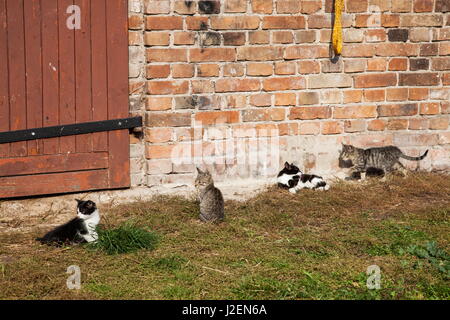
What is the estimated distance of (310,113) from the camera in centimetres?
746

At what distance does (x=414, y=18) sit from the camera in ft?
24.9

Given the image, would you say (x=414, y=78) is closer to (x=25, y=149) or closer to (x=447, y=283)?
(x=447, y=283)

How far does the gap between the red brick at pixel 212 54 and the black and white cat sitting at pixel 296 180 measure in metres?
1.35

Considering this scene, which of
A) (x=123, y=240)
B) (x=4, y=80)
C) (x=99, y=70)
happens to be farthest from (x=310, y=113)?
(x=4, y=80)

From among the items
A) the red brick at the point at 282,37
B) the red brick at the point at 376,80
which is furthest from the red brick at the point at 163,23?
the red brick at the point at 376,80

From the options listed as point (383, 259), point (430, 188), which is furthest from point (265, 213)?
point (430, 188)

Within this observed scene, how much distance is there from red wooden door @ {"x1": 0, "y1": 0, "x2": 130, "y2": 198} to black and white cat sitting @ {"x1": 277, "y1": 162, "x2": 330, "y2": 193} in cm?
176

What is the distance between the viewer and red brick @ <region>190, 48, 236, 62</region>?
23.0ft

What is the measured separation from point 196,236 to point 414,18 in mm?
3775

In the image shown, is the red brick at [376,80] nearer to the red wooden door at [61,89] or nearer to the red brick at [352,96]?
the red brick at [352,96]

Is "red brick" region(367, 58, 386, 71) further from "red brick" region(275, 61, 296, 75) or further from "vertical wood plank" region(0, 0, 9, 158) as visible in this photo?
"vertical wood plank" region(0, 0, 9, 158)

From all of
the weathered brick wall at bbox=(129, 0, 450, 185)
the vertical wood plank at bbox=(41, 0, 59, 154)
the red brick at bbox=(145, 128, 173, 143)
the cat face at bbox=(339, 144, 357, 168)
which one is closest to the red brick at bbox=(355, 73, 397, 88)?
the weathered brick wall at bbox=(129, 0, 450, 185)

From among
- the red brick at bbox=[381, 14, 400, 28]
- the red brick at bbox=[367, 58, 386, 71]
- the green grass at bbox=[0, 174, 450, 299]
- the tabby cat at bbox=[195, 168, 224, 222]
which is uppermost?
the red brick at bbox=[381, 14, 400, 28]

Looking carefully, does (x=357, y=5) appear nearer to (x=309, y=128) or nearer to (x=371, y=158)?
(x=309, y=128)
